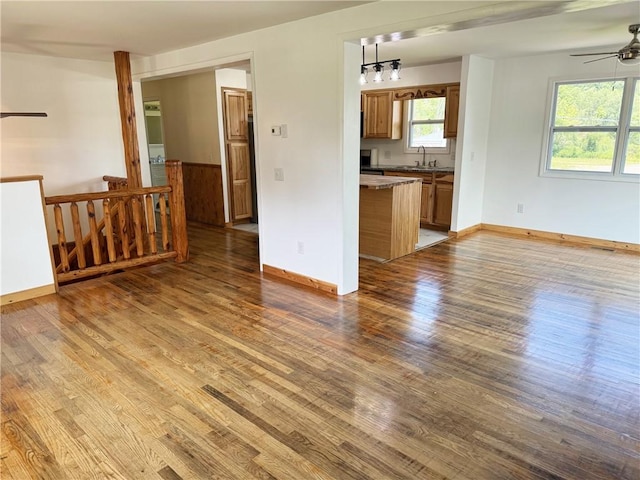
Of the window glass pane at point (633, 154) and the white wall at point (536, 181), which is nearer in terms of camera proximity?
the window glass pane at point (633, 154)

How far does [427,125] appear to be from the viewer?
23.2ft

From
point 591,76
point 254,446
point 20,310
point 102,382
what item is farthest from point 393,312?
point 591,76

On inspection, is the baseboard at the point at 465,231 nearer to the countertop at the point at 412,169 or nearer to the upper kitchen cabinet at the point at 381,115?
the countertop at the point at 412,169

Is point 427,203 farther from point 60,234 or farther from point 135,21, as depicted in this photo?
point 60,234

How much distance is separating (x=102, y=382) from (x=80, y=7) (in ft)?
9.19

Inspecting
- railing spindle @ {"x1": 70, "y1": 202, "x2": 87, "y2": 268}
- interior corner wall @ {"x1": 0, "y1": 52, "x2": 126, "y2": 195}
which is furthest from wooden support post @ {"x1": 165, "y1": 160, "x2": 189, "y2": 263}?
interior corner wall @ {"x1": 0, "y1": 52, "x2": 126, "y2": 195}

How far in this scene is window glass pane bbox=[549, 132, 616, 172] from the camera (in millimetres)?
5457

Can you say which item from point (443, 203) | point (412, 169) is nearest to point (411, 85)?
point (412, 169)

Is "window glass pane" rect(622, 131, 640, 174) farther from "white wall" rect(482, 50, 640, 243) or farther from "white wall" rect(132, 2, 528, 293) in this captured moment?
"white wall" rect(132, 2, 528, 293)

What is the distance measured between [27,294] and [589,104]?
6814 millimetres

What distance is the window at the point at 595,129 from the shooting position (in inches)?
207

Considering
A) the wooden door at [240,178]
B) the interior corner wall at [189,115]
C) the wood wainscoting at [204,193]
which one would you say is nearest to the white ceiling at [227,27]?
the interior corner wall at [189,115]

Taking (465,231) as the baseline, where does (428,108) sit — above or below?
above

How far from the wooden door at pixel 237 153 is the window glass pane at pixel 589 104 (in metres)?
4.59
